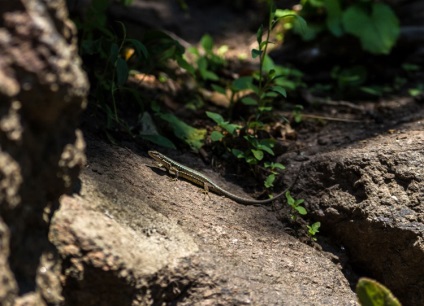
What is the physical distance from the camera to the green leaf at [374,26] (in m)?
5.62

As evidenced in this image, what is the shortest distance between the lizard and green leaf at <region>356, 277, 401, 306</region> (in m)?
1.11

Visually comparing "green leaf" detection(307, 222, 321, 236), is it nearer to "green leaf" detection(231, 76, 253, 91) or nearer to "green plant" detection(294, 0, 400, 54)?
"green leaf" detection(231, 76, 253, 91)

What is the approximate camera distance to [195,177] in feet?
12.0

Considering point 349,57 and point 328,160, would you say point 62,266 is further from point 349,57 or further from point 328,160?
point 349,57

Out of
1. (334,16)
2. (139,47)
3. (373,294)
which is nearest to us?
(373,294)

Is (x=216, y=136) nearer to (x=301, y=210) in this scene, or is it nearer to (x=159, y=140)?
(x=159, y=140)

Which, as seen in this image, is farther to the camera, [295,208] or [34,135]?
[295,208]

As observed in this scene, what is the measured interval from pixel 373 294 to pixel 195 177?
1.42 m

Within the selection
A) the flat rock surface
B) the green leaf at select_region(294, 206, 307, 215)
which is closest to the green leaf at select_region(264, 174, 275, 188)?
the flat rock surface

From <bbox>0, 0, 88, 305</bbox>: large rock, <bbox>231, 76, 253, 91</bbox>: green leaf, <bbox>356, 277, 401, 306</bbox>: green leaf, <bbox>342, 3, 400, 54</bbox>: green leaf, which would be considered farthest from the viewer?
<bbox>342, 3, 400, 54</bbox>: green leaf

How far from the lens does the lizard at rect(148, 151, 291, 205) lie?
363cm

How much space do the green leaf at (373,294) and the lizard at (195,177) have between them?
3.65 feet

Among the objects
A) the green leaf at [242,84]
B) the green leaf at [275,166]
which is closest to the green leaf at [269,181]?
the green leaf at [275,166]

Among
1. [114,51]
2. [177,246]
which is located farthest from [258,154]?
[177,246]
